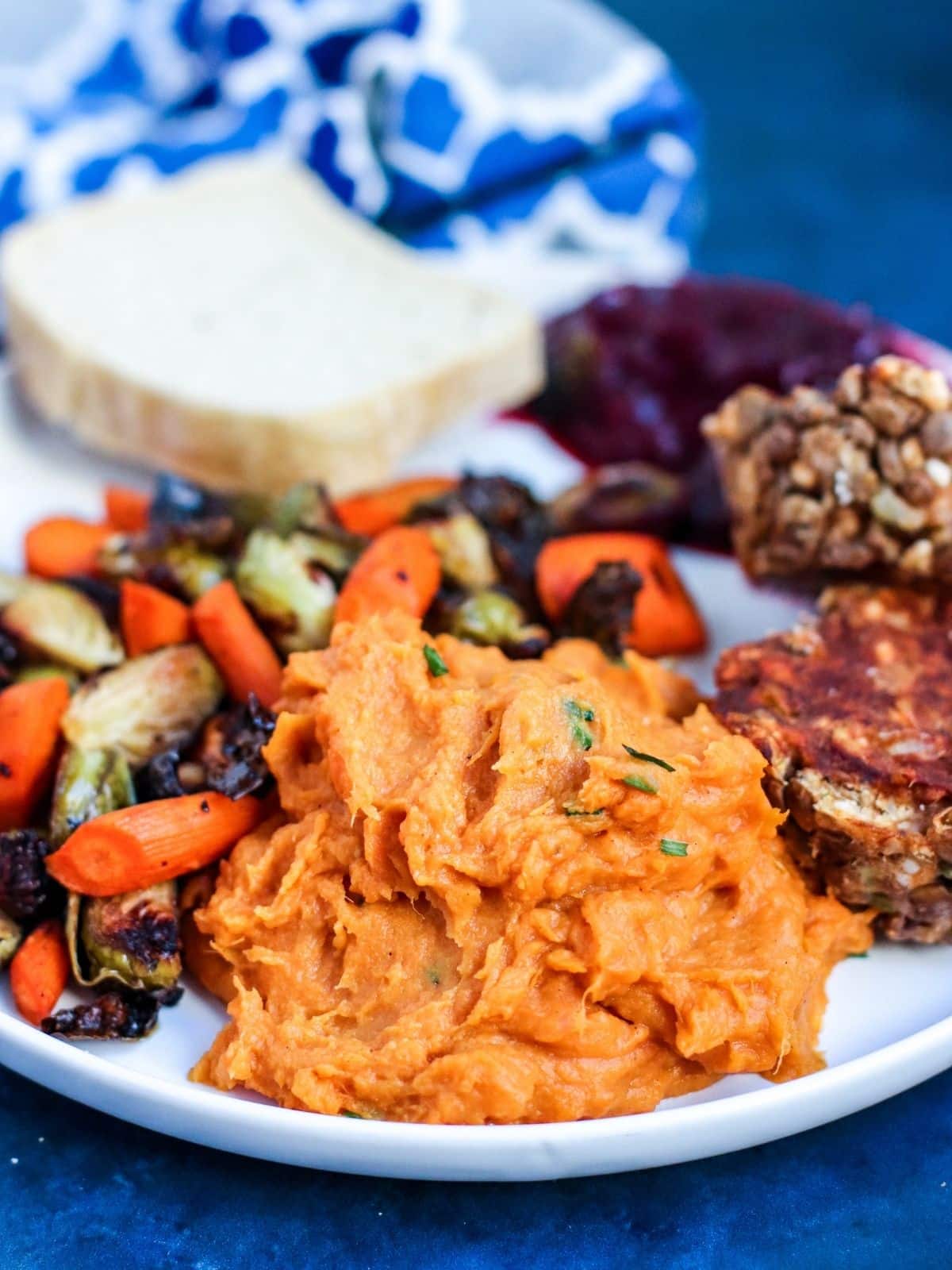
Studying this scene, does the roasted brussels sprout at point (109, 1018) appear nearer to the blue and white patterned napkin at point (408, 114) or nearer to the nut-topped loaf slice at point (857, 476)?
the nut-topped loaf slice at point (857, 476)

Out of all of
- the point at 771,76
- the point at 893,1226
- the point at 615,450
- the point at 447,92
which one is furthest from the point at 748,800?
the point at 771,76

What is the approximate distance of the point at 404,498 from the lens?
4379 millimetres

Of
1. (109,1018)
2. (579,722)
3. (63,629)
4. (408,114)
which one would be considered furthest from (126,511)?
(408,114)

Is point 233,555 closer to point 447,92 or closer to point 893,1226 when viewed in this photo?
point 893,1226

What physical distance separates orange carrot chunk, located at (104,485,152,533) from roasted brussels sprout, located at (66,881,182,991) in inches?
59.0

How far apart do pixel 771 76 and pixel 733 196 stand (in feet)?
5.51

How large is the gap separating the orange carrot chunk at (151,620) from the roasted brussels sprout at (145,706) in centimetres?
7

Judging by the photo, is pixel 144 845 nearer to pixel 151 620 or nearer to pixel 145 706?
pixel 145 706

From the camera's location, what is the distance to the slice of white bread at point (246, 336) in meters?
5.01

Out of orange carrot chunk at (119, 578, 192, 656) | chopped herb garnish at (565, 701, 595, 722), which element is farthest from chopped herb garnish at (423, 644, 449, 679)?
orange carrot chunk at (119, 578, 192, 656)

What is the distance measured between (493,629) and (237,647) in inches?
26.6

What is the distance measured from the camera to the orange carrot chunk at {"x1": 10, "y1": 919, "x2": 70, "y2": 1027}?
114 inches

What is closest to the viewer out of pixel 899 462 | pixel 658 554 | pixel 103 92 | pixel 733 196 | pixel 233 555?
pixel 899 462

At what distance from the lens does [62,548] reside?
3986 mm
